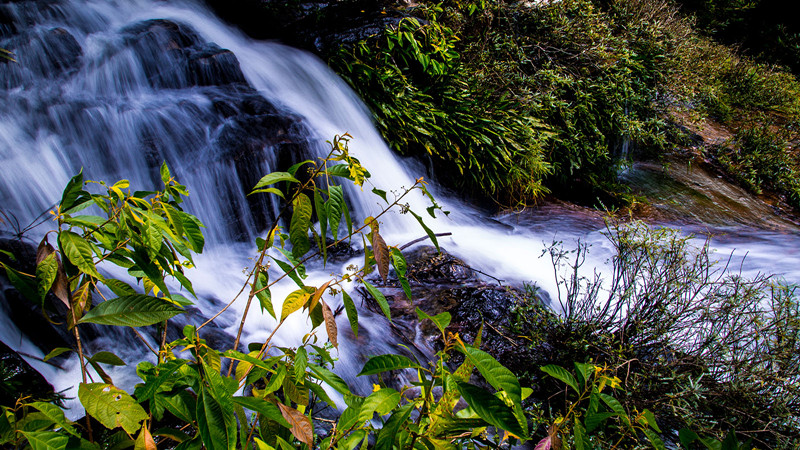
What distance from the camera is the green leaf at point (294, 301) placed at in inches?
42.0

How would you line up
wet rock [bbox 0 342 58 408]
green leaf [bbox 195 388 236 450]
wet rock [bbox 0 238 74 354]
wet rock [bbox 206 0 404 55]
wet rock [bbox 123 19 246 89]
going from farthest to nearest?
wet rock [bbox 206 0 404 55] < wet rock [bbox 123 19 246 89] < wet rock [bbox 0 238 74 354] < wet rock [bbox 0 342 58 408] < green leaf [bbox 195 388 236 450]

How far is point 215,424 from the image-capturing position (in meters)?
0.81

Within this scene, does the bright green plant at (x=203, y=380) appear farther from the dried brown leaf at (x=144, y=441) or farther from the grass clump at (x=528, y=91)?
the grass clump at (x=528, y=91)

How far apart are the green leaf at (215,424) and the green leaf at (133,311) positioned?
0.63 feet

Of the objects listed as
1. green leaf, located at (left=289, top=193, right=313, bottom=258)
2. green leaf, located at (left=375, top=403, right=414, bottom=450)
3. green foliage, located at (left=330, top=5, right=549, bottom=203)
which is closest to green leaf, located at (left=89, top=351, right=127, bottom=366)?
green leaf, located at (left=289, top=193, right=313, bottom=258)

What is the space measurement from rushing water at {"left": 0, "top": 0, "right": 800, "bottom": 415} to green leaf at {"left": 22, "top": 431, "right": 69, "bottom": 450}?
160 centimetres

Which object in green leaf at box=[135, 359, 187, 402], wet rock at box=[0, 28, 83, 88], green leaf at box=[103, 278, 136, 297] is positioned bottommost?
green leaf at box=[135, 359, 187, 402]

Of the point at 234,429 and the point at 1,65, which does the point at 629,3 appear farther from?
the point at 234,429

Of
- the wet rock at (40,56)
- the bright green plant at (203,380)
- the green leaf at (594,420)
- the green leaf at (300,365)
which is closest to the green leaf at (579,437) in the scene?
the green leaf at (594,420)

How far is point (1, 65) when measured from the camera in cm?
374

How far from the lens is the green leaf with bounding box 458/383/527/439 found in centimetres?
84

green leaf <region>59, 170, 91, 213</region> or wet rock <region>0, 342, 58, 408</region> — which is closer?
green leaf <region>59, 170, 91, 213</region>

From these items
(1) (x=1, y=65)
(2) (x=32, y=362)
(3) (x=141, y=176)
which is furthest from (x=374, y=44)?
(2) (x=32, y=362)

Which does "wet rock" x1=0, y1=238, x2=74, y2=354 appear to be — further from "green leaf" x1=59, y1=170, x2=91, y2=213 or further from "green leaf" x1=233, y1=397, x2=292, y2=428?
"green leaf" x1=233, y1=397, x2=292, y2=428
